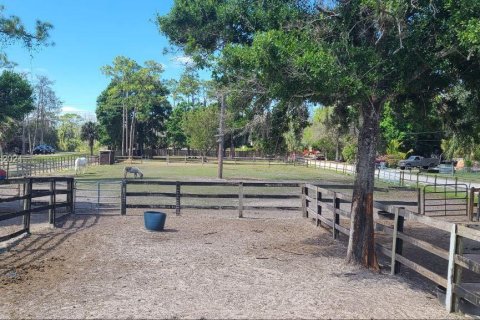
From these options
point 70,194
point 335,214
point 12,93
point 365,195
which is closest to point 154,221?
point 70,194

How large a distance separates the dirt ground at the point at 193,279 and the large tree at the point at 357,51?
1.46m

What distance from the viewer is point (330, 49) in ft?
22.3

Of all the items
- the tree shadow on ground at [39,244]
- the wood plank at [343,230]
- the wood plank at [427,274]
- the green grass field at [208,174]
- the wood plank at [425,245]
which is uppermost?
the wood plank at [425,245]

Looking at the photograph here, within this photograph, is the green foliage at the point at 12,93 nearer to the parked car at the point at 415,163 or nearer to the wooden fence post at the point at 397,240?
the wooden fence post at the point at 397,240

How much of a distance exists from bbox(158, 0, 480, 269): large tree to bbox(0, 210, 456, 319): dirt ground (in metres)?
1.46

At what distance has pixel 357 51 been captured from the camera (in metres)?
6.78

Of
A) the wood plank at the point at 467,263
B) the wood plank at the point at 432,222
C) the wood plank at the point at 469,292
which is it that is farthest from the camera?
the wood plank at the point at 432,222

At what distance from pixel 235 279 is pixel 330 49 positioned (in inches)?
145

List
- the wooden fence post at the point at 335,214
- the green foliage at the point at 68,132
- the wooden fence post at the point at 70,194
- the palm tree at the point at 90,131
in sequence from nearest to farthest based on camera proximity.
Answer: the wooden fence post at the point at 335,214 → the wooden fence post at the point at 70,194 → the palm tree at the point at 90,131 → the green foliage at the point at 68,132

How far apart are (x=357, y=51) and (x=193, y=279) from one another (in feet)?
13.5

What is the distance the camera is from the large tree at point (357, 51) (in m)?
6.39

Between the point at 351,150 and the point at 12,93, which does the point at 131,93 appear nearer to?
the point at 351,150

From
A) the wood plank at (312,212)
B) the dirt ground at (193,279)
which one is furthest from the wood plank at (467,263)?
the wood plank at (312,212)

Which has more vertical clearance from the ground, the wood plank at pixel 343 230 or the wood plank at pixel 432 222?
the wood plank at pixel 432 222
